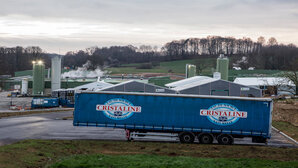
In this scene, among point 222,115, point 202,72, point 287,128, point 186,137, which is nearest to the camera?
point 222,115

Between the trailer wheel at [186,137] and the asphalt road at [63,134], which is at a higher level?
the trailer wheel at [186,137]

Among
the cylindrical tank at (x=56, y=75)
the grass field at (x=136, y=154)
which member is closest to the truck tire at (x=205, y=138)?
the grass field at (x=136, y=154)

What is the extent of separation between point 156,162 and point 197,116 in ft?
28.8

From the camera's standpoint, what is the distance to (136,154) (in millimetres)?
19516

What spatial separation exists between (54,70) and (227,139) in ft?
183

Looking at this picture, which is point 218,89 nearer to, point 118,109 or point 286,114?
point 286,114

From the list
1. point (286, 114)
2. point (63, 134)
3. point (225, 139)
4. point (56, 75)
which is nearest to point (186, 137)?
point (225, 139)

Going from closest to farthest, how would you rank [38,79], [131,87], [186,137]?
[186,137]
[131,87]
[38,79]

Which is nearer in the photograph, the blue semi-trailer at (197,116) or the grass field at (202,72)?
the blue semi-trailer at (197,116)

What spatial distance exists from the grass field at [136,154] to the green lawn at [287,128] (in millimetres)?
7771

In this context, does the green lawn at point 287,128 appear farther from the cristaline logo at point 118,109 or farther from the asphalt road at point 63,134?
the cristaline logo at point 118,109

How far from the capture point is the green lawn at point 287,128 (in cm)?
2999

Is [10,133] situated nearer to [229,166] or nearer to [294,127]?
[229,166]

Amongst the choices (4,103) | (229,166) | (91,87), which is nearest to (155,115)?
(229,166)
